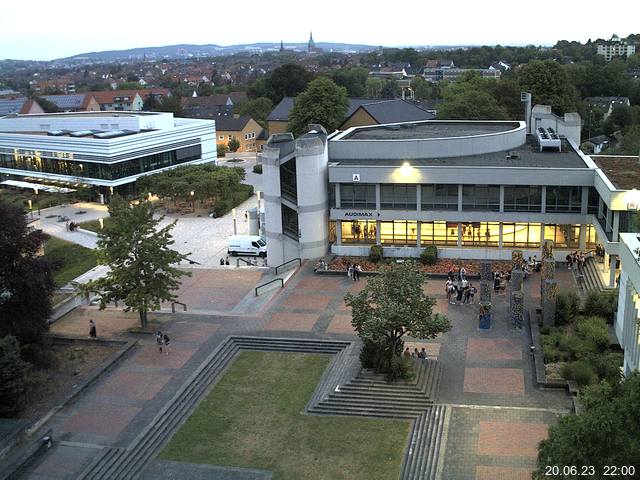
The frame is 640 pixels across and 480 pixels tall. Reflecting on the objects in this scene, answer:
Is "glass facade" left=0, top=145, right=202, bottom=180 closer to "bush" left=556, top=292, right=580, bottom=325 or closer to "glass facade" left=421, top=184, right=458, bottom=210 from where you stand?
"glass facade" left=421, top=184, right=458, bottom=210

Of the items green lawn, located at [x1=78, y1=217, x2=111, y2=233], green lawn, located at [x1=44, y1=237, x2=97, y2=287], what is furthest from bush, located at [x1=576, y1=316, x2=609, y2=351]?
green lawn, located at [x1=78, y1=217, x2=111, y2=233]

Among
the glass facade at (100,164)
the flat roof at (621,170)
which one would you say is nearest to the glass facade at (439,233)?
the flat roof at (621,170)

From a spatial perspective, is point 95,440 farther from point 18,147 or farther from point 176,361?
point 18,147

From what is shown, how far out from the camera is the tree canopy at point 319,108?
81375 millimetres

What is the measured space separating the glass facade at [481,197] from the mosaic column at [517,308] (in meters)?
11.5

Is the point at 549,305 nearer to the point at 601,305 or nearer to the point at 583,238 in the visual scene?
the point at 601,305

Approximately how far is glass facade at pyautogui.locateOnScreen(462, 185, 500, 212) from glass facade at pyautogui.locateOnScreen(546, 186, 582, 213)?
9.74 ft

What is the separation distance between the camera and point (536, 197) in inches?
1654

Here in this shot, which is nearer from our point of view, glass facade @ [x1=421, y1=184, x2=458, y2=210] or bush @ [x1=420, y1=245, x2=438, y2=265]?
bush @ [x1=420, y1=245, x2=438, y2=265]

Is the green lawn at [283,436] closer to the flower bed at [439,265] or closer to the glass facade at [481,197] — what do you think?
the flower bed at [439,265]

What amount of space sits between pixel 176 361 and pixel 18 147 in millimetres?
59275

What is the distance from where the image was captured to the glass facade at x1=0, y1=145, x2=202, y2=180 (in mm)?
70812

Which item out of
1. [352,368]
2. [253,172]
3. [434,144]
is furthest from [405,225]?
[253,172]

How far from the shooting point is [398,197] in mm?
43875
